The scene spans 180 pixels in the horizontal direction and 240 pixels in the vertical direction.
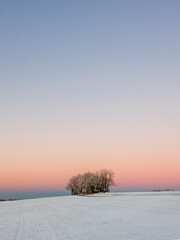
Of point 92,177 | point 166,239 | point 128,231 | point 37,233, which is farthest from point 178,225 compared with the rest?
point 92,177

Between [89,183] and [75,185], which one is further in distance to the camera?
[75,185]

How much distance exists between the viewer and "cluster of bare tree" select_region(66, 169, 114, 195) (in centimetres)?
10825

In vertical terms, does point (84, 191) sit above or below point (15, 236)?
above

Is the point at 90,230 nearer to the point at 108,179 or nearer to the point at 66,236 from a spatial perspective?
the point at 66,236

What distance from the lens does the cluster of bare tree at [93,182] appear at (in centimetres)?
10825

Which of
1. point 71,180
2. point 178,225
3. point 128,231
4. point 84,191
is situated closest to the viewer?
point 128,231

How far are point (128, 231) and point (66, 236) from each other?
9.62 feet

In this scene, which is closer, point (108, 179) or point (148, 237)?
point (148, 237)

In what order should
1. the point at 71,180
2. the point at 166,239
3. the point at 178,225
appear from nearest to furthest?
the point at 166,239
the point at 178,225
the point at 71,180

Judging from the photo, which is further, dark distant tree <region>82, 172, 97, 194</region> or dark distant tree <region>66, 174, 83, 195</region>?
dark distant tree <region>66, 174, 83, 195</region>

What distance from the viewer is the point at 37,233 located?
14.3 meters

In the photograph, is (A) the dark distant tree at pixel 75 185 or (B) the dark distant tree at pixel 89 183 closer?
(B) the dark distant tree at pixel 89 183

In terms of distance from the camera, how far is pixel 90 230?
46.9ft

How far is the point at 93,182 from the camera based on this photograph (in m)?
109
